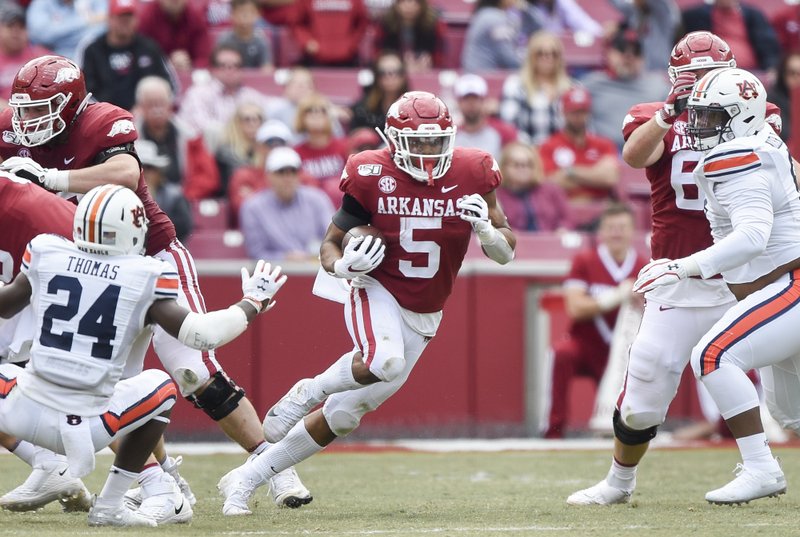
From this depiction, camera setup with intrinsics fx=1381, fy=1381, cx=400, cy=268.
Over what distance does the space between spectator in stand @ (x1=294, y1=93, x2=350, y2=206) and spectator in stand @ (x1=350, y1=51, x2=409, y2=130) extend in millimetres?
386

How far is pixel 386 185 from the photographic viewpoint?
5.71 m

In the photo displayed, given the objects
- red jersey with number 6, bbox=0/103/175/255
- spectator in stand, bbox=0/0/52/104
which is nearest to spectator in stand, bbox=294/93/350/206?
spectator in stand, bbox=0/0/52/104

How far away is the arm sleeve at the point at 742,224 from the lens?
5.25 metres

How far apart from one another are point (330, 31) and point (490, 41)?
139cm

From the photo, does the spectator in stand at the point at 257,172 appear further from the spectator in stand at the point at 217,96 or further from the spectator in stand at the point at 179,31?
the spectator in stand at the point at 179,31

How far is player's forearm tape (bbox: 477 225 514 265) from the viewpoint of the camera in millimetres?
5484

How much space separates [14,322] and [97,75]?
5022mm

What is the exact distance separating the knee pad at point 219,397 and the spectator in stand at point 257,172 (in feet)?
13.4

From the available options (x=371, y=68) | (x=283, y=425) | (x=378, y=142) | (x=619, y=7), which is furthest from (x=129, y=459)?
(x=619, y=7)

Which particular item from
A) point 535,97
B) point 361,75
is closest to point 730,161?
point 535,97

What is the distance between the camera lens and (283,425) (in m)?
5.65

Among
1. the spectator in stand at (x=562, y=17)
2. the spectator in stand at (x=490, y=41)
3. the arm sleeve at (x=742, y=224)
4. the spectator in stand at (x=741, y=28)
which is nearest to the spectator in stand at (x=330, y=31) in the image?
the spectator in stand at (x=490, y=41)

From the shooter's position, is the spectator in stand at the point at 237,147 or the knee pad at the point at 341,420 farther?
the spectator in stand at the point at 237,147

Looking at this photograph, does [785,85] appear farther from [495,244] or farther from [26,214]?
[26,214]
